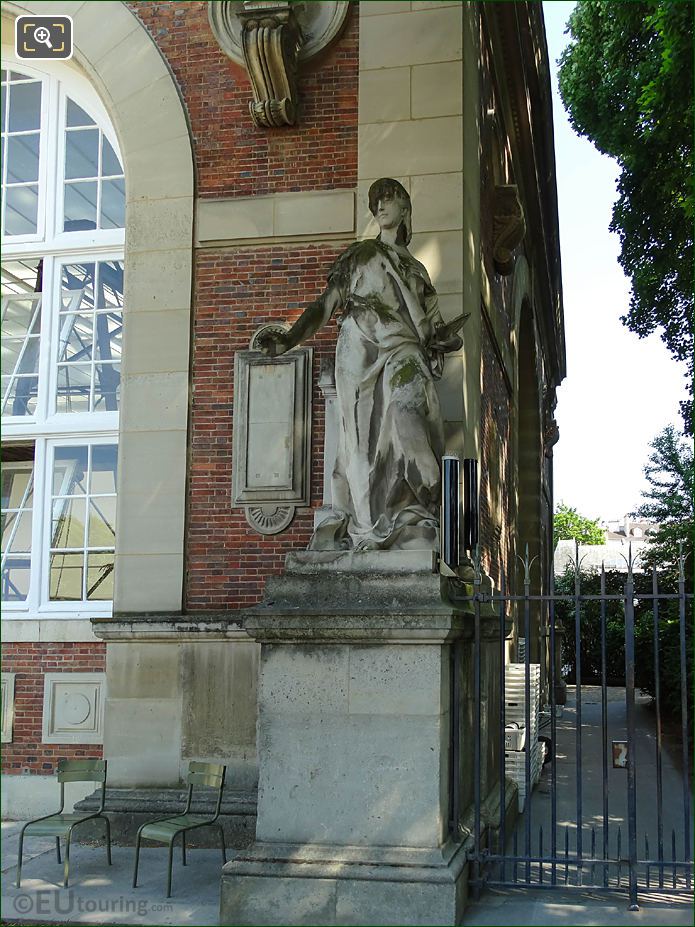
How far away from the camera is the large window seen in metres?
11.7

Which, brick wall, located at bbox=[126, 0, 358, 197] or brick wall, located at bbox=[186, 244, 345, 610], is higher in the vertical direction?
brick wall, located at bbox=[126, 0, 358, 197]

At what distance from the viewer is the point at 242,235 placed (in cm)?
1070

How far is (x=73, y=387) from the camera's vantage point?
39.6ft

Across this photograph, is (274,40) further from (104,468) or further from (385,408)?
(104,468)

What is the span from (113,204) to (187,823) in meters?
7.07

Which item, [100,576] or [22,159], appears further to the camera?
[22,159]

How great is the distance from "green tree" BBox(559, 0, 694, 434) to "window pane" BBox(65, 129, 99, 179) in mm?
8267

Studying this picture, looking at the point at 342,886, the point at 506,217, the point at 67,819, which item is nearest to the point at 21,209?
the point at 506,217

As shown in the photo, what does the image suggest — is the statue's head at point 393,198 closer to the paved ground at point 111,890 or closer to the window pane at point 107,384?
the window pane at point 107,384

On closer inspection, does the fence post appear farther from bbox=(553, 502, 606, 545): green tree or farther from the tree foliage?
bbox=(553, 502, 606, 545): green tree

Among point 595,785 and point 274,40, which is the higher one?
point 274,40

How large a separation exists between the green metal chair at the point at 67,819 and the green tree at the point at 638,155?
12214 mm

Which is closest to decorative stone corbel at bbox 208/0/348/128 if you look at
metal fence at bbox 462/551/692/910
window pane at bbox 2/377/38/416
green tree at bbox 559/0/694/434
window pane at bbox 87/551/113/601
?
window pane at bbox 2/377/38/416

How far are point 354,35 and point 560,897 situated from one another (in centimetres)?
823
